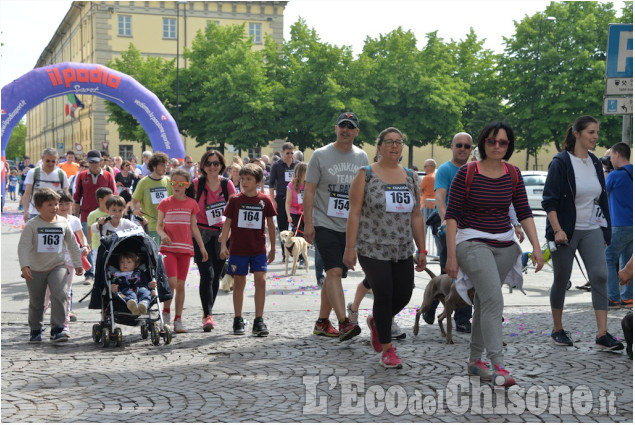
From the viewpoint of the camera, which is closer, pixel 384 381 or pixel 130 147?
pixel 384 381

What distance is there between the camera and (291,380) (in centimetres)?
611

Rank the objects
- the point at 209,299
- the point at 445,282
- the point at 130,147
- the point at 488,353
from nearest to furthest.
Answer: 1. the point at 488,353
2. the point at 445,282
3. the point at 209,299
4. the point at 130,147

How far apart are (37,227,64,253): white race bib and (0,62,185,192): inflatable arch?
1589cm

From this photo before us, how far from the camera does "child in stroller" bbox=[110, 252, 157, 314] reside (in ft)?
26.0

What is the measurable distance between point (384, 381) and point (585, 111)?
45383mm

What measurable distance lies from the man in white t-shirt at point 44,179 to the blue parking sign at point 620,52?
303 inches

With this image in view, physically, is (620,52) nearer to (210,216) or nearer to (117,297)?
(210,216)

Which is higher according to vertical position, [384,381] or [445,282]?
[445,282]

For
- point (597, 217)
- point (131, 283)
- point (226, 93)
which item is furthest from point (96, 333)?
point (226, 93)

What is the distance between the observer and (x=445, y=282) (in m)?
7.59

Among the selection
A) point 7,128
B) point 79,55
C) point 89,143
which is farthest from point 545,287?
point 79,55

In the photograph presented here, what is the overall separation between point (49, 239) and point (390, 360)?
3.45 m

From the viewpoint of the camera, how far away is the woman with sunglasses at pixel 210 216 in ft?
28.2

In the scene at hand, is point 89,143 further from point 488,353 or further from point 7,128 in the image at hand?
point 488,353
